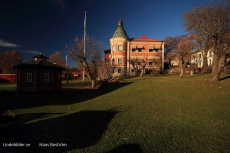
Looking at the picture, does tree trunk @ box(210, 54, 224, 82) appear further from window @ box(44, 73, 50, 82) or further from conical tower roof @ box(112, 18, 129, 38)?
conical tower roof @ box(112, 18, 129, 38)

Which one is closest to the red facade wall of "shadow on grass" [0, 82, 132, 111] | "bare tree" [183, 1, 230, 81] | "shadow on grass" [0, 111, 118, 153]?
"shadow on grass" [0, 82, 132, 111]

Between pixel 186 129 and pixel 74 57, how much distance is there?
1840 cm

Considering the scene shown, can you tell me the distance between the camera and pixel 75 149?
14.2ft

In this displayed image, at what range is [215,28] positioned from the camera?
17.0 meters

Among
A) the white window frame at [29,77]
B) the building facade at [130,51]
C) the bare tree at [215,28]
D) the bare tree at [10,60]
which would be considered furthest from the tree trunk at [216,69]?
the bare tree at [10,60]

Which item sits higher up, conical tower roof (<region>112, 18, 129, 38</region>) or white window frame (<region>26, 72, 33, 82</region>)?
conical tower roof (<region>112, 18, 129, 38</region>)

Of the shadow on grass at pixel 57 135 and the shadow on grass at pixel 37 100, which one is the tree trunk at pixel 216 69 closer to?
the shadow on grass at pixel 37 100

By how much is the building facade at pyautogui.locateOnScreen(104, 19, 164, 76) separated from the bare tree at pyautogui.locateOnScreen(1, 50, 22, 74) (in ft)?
120

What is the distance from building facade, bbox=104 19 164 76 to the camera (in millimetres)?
44719

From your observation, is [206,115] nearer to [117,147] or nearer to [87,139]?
[117,147]

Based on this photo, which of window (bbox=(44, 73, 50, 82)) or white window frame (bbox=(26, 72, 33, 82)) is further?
window (bbox=(44, 73, 50, 82))

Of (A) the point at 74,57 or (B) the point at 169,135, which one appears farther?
(A) the point at 74,57

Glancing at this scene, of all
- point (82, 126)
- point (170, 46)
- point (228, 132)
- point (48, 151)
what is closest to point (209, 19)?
point (228, 132)

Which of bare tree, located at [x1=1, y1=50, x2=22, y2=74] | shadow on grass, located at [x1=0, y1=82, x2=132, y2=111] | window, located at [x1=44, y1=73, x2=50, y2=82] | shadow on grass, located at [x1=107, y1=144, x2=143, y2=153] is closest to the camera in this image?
shadow on grass, located at [x1=107, y1=144, x2=143, y2=153]
